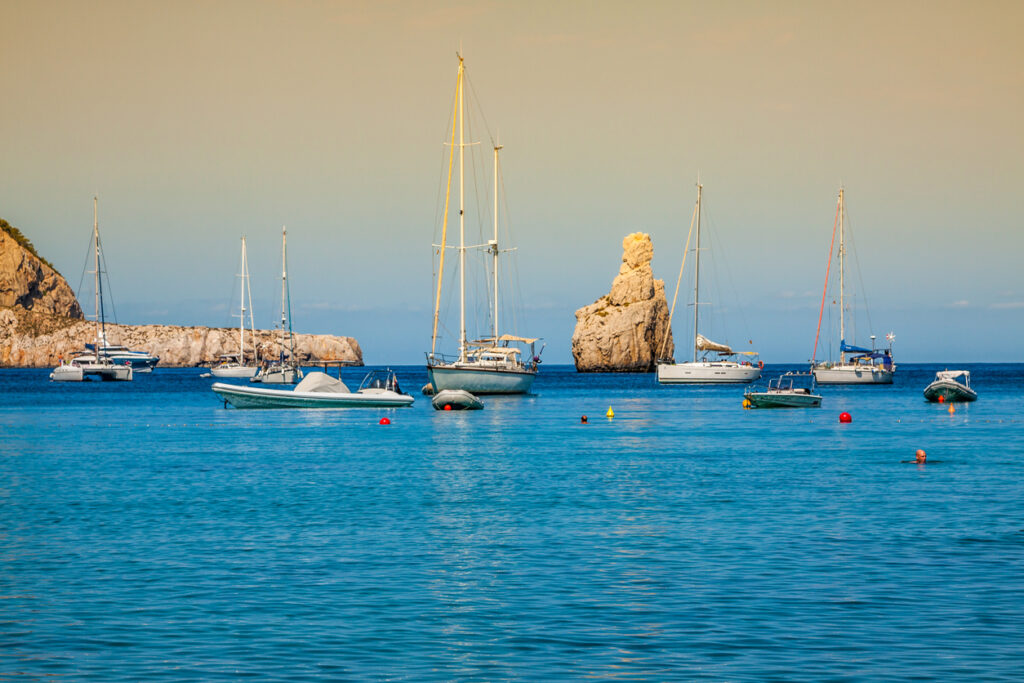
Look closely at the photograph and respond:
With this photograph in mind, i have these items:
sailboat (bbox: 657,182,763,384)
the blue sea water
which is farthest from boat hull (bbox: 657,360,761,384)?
the blue sea water

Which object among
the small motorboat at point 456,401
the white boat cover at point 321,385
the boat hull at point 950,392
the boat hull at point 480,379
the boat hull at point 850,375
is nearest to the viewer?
the small motorboat at point 456,401

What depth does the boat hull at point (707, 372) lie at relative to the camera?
156375 millimetres

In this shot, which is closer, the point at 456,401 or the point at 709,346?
the point at 456,401

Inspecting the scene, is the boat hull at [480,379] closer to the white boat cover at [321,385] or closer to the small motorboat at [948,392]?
the white boat cover at [321,385]

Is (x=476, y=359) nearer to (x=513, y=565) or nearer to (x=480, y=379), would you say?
(x=480, y=379)

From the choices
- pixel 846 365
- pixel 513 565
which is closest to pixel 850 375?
pixel 846 365

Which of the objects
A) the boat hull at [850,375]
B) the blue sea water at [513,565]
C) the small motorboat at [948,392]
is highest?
the boat hull at [850,375]

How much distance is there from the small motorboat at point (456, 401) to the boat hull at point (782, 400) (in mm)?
22183

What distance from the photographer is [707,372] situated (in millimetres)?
156500

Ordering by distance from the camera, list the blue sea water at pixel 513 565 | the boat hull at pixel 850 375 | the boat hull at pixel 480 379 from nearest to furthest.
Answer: the blue sea water at pixel 513 565
the boat hull at pixel 480 379
the boat hull at pixel 850 375

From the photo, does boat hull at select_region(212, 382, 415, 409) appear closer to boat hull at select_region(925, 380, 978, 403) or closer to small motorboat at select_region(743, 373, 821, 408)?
small motorboat at select_region(743, 373, 821, 408)

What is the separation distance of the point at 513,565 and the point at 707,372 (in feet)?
446

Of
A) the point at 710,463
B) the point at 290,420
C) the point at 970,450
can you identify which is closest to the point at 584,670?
the point at 710,463

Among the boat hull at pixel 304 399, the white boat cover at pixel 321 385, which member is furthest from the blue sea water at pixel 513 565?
the white boat cover at pixel 321 385
